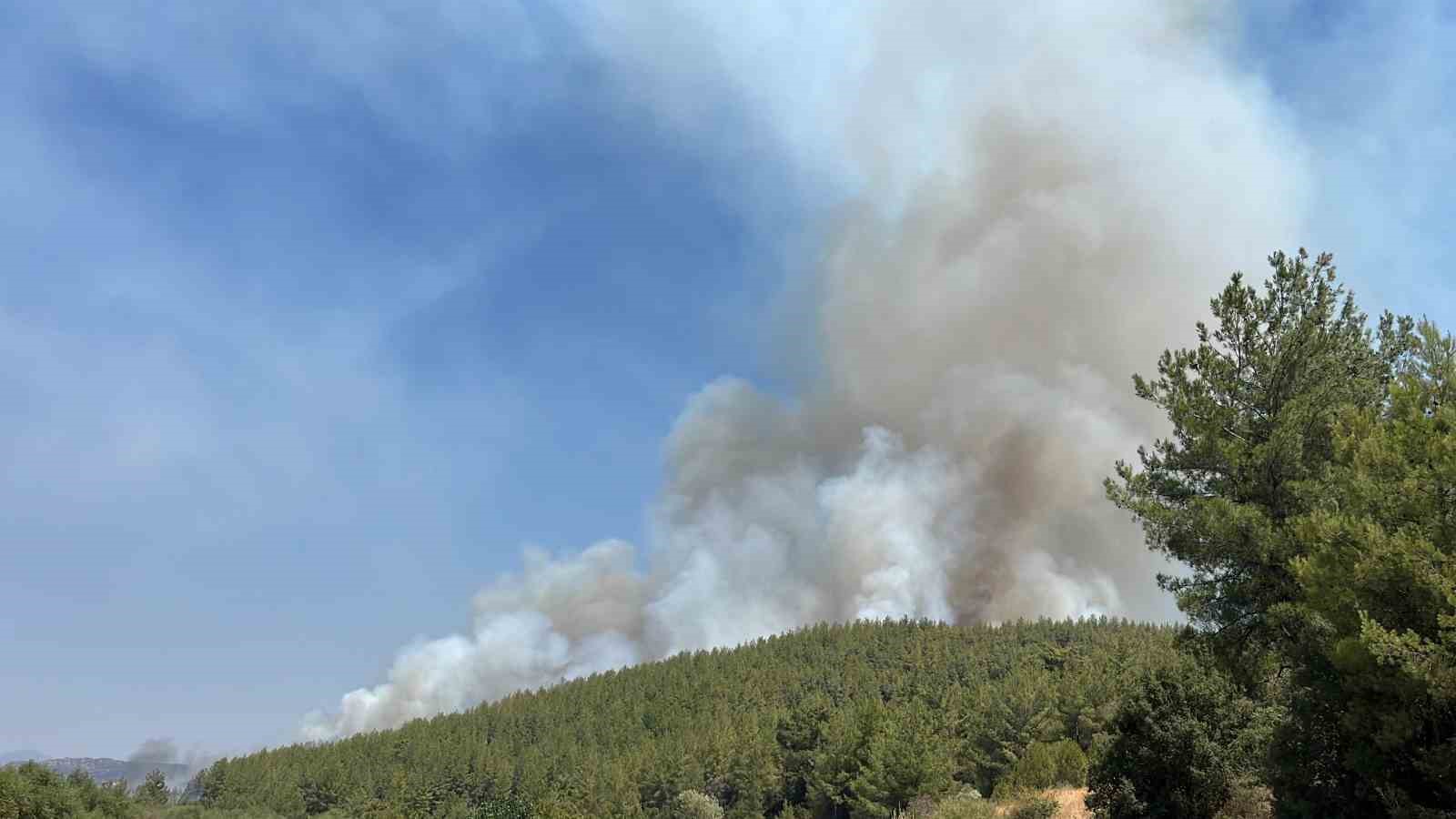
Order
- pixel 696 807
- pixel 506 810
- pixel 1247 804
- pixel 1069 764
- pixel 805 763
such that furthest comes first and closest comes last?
pixel 805 763 < pixel 506 810 < pixel 696 807 < pixel 1069 764 < pixel 1247 804

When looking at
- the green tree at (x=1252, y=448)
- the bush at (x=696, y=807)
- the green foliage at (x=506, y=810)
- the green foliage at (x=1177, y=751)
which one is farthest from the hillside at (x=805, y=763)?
the green tree at (x=1252, y=448)

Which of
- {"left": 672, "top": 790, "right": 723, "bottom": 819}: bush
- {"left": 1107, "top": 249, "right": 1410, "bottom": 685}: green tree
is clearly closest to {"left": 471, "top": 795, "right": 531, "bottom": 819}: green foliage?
{"left": 672, "top": 790, "right": 723, "bottom": 819}: bush

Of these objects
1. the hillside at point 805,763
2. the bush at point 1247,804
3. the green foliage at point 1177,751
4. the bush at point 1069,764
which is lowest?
the bush at point 1247,804

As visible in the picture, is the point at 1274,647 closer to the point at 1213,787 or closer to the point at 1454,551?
the point at 1454,551

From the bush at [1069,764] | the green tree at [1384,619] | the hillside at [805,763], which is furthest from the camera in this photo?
the hillside at [805,763]

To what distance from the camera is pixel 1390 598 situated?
67.3 feet

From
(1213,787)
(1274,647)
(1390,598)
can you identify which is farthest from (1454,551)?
(1213,787)

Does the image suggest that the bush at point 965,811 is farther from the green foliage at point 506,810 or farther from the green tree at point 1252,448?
the green foliage at point 506,810

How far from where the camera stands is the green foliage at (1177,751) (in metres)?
37.9

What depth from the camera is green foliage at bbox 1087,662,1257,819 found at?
124ft

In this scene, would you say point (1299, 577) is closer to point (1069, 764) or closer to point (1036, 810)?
point (1036, 810)

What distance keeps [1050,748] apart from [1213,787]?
44.8 metres

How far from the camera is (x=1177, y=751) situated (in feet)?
127

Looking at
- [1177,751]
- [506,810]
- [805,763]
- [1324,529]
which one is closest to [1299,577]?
[1324,529]
